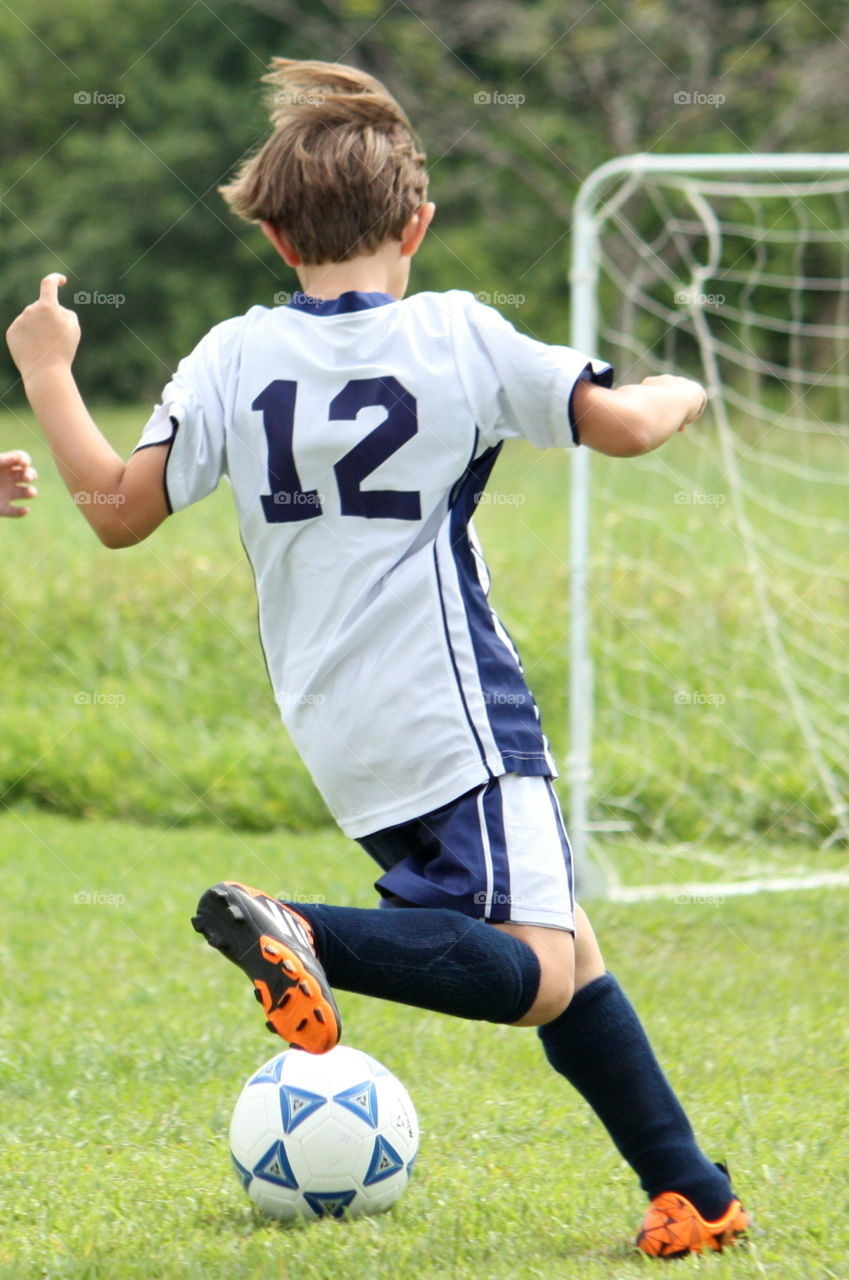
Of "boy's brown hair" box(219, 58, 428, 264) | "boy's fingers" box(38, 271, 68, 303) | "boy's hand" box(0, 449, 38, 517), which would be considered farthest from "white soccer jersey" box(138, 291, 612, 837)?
"boy's hand" box(0, 449, 38, 517)

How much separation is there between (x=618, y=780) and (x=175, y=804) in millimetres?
2011

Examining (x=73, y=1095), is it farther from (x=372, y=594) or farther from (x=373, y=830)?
(x=372, y=594)

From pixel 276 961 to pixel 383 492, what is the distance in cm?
67

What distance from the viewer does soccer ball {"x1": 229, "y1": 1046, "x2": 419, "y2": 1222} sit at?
2.49 meters

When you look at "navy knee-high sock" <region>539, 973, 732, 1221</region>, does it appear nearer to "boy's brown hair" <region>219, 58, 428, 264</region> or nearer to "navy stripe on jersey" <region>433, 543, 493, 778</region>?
"navy stripe on jersey" <region>433, 543, 493, 778</region>

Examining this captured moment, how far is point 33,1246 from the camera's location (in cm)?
241

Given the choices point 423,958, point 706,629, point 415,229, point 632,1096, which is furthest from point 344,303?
point 706,629

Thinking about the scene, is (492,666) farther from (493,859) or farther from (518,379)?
(518,379)

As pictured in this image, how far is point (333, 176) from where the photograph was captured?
222 cm

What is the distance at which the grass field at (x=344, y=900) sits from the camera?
2.51 m

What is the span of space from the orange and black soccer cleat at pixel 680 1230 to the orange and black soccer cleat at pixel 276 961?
715 millimetres

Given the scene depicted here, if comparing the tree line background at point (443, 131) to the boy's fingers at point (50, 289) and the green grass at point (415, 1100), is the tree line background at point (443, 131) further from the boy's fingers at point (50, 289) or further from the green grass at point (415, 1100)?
the boy's fingers at point (50, 289)

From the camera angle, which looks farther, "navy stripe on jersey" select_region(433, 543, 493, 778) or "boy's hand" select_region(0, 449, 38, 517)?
"boy's hand" select_region(0, 449, 38, 517)

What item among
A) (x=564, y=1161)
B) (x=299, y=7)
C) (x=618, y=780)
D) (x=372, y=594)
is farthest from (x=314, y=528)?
(x=299, y=7)
